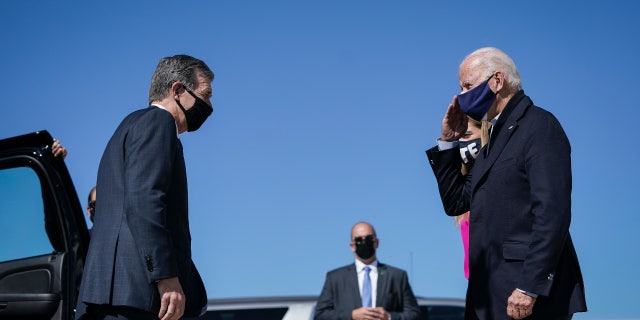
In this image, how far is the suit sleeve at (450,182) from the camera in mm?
4973

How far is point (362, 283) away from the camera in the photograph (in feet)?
32.7

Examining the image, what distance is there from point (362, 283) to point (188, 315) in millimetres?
5685

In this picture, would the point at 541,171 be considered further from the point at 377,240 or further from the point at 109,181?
the point at 377,240

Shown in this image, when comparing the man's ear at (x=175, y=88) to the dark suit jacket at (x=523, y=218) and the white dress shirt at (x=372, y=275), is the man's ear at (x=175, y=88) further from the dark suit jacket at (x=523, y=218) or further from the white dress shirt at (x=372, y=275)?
the white dress shirt at (x=372, y=275)

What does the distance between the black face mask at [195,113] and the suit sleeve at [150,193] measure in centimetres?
42

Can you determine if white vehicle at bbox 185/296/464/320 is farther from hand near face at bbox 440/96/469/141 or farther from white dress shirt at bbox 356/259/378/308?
hand near face at bbox 440/96/469/141

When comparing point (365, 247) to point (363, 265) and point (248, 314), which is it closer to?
point (363, 265)

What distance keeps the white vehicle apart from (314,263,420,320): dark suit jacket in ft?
0.68

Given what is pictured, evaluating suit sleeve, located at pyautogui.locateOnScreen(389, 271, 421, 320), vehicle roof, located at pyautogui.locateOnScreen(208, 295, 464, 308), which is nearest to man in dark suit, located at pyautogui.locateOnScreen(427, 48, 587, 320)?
suit sleeve, located at pyautogui.locateOnScreen(389, 271, 421, 320)

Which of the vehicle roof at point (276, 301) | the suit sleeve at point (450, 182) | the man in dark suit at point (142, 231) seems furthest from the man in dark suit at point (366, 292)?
the man in dark suit at point (142, 231)

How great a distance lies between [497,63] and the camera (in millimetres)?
4684

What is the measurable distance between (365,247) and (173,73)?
588 centimetres

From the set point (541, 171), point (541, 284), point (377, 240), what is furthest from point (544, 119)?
point (377, 240)

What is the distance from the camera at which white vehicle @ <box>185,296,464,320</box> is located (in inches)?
380
